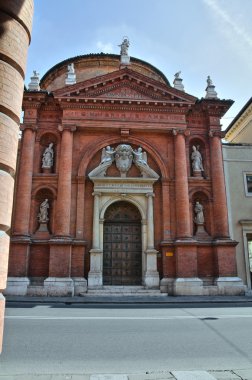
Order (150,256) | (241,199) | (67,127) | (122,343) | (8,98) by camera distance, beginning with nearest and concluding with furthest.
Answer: (8,98) < (122,343) < (150,256) < (67,127) < (241,199)

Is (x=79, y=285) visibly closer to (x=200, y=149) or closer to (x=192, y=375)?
(x=200, y=149)

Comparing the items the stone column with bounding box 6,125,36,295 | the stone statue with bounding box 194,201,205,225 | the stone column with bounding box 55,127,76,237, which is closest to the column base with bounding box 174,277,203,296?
the stone statue with bounding box 194,201,205,225

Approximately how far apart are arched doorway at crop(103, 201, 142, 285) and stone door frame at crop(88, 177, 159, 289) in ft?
1.58

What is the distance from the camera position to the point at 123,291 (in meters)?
17.2

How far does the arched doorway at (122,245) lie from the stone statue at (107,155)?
8.09ft

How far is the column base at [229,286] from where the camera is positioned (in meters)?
17.6

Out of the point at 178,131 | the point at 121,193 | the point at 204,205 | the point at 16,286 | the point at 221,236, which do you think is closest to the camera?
the point at 16,286

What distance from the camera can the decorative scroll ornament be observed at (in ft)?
63.5

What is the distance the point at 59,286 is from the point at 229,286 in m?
8.54

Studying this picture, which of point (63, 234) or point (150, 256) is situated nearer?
point (63, 234)

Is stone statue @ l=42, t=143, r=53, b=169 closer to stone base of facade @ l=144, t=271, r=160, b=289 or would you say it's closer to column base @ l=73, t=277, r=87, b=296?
column base @ l=73, t=277, r=87, b=296

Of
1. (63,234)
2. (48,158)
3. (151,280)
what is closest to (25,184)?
(48,158)

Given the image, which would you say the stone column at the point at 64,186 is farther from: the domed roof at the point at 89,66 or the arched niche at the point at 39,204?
the domed roof at the point at 89,66

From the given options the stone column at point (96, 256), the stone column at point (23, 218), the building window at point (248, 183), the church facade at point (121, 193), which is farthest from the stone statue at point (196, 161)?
the stone column at point (23, 218)
